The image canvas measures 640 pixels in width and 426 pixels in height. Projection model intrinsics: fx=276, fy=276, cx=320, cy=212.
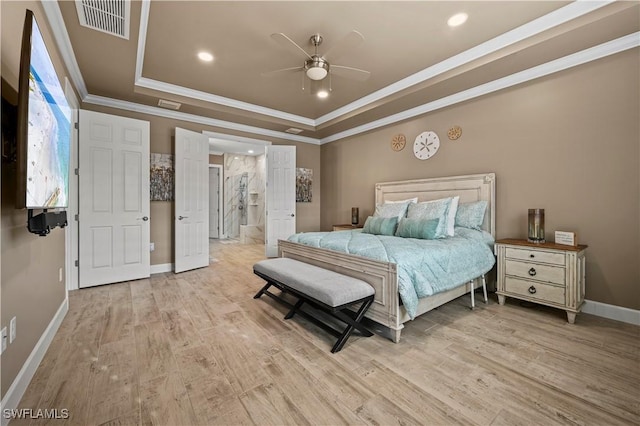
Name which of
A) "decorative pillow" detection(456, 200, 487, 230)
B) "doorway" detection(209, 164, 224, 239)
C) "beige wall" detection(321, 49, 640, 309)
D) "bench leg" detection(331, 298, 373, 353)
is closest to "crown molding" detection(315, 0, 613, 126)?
"beige wall" detection(321, 49, 640, 309)

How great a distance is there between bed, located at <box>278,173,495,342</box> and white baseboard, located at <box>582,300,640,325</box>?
953mm

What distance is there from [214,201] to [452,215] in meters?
7.21

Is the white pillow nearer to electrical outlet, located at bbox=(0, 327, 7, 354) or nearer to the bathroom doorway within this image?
electrical outlet, located at bbox=(0, 327, 7, 354)

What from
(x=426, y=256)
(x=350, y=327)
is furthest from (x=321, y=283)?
(x=426, y=256)

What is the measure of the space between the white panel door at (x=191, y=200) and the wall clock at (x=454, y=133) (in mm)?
3787

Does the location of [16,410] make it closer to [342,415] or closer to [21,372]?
[21,372]

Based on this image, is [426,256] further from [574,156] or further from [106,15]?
[106,15]

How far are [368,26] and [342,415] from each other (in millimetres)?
3007

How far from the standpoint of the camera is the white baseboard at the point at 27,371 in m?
1.40

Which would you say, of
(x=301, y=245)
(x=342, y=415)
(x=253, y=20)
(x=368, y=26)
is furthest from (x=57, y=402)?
(x=368, y=26)

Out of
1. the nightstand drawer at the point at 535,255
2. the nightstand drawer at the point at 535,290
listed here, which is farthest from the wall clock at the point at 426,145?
the nightstand drawer at the point at 535,290

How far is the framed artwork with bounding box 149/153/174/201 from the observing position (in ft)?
14.1

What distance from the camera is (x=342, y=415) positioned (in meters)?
1.44

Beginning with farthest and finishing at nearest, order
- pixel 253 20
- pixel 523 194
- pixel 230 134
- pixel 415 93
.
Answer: pixel 230 134
pixel 415 93
pixel 523 194
pixel 253 20
